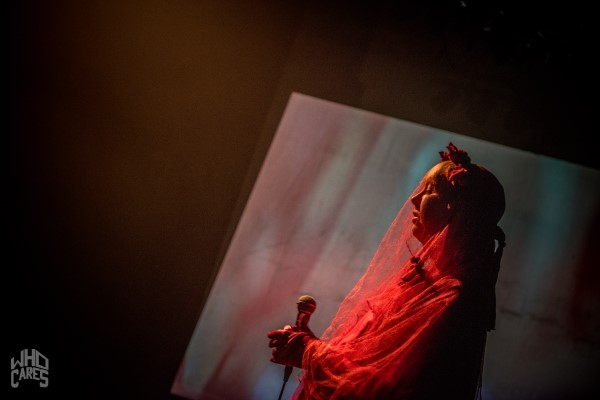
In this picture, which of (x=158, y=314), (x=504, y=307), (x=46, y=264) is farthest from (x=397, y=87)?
(x=46, y=264)

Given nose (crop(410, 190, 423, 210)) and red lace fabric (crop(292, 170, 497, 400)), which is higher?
nose (crop(410, 190, 423, 210))

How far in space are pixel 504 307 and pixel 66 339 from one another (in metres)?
1.89

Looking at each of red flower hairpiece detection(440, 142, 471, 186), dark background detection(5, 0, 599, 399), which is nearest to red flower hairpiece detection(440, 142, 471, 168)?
red flower hairpiece detection(440, 142, 471, 186)

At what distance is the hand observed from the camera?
174 cm

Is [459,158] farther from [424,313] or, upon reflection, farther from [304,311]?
[304,311]

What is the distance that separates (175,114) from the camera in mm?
2291

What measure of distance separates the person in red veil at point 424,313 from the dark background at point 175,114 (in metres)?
0.58

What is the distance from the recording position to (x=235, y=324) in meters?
2.06

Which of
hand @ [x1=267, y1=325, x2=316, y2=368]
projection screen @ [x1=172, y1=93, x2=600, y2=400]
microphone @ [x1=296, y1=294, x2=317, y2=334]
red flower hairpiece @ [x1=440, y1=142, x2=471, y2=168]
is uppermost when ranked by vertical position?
red flower hairpiece @ [x1=440, y1=142, x2=471, y2=168]

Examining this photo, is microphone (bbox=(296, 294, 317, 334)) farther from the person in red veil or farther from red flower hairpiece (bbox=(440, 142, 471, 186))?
red flower hairpiece (bbox=(440, 142, 471, 186))

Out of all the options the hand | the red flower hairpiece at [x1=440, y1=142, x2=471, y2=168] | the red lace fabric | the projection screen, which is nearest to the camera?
the red lace fabric

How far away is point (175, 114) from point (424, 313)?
4.69ft

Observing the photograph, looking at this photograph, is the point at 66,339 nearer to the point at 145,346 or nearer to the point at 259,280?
the point at 145,346

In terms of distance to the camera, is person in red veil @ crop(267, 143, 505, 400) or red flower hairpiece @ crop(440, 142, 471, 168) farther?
red flower hairpiece @ crop(440, 142, 471, 168)
